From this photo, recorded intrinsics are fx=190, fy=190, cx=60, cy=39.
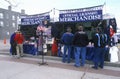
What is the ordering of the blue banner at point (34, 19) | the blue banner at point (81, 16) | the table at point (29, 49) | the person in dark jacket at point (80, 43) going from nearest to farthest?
the person in dark jacket at point (80, 43)
the blue banner at point (81, 16)
the blue banner at point (34, 19)
the table at point (29, 49)

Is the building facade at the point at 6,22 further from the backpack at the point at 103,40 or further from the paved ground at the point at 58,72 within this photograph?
the backpack at the point at 103,40

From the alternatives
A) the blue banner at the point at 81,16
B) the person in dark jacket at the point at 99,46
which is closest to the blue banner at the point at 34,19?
the blue banner at the point at 81,16

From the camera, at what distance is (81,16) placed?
1049 centimetres

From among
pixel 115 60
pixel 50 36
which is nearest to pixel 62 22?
pixel 50 36

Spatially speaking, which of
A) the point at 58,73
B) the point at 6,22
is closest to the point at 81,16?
the point at 58,73

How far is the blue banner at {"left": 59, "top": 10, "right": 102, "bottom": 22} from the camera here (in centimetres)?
995

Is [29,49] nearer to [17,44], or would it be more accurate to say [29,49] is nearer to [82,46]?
[17,44]

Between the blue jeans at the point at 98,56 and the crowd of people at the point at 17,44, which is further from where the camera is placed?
the crowd of people at the point at 17,44

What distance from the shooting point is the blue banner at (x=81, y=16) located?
995cm

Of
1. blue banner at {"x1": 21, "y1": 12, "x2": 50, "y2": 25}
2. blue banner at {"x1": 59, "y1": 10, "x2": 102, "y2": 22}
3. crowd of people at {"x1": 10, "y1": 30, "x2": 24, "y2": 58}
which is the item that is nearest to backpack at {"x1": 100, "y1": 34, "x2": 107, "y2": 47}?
blue banner at {"x1": 59, "y1": 10, "x2": 102, "y2": 22}

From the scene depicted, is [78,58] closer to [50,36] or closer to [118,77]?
[118,77]

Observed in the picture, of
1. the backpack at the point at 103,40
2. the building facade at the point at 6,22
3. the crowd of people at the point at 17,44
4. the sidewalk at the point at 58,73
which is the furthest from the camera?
the building facade at the point at 6,22

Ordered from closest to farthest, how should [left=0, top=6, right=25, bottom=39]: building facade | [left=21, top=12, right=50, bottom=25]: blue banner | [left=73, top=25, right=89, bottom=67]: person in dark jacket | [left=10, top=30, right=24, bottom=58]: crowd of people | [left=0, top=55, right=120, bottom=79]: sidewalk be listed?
[left=0, top=55, right=120, bottom=79]: sidewalk
[left=73, top=25, right=89, bottom=67]: person in dark jacket
[left=10, top=30, right=24, bottom=58]: crowd of people
[left=21, top=12, right=50, bottom=25]: blue banner
[left=0, top=6, right=25, bottom=39]: building facade

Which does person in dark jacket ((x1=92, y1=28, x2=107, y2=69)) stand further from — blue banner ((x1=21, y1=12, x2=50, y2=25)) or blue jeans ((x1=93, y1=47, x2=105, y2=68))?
blue banner ((x1=21, y1=12, x2=50, y2=25))
